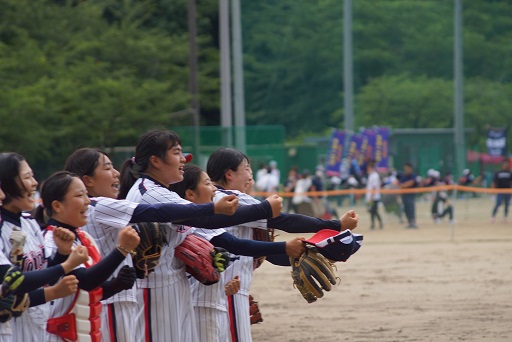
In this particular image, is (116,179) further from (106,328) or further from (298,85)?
(298,85)

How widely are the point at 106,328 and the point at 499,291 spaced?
8.28 metres

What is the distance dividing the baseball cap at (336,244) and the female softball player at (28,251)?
4.63ft

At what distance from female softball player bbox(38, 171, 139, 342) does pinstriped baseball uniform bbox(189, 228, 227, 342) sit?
3.50ft

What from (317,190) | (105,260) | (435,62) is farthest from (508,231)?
(435,62)

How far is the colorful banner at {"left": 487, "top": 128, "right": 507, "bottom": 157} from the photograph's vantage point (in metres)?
36.0

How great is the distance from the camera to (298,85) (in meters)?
48.1

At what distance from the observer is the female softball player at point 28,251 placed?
4691mm

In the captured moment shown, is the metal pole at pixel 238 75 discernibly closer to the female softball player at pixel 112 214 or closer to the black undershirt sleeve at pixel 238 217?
the female softball player at pixel 112 214

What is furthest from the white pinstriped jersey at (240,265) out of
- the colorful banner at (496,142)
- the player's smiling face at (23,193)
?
the colorful banner at (496,142)

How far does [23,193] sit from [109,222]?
2.05 feet

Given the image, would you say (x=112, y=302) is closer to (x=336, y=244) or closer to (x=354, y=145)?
(x=336, y=244)

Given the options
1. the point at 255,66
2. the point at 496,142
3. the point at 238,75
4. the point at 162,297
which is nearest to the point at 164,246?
the point at 162,297

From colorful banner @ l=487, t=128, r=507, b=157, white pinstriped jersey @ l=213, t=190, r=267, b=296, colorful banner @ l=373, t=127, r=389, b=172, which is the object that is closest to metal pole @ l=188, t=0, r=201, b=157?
colorful banner @ l=373, t=127, r=389, b=172

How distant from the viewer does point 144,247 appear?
18.0 feet
